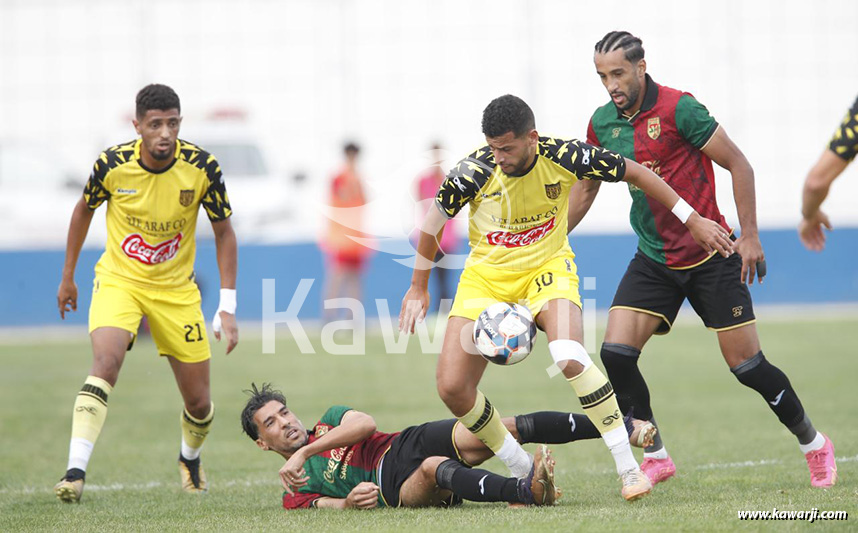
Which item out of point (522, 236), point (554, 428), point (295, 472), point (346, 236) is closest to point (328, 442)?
point (295, 472)

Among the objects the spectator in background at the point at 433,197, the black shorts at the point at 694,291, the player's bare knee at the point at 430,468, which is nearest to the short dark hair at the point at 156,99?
the player's bare knee at the point at 430,468

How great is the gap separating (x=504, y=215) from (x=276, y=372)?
309 inches

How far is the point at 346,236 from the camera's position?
17.4 m

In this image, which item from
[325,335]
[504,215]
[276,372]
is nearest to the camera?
[504,215]

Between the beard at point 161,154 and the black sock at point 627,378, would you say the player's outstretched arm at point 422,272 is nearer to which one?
the black sock at point 627,378

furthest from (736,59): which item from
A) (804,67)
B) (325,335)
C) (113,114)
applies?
(113,114)

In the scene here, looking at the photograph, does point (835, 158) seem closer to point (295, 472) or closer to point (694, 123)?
point (694, 123)

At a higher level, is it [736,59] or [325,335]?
[736,59]

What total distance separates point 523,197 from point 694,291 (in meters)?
1.22

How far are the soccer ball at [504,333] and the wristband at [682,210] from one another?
98cm

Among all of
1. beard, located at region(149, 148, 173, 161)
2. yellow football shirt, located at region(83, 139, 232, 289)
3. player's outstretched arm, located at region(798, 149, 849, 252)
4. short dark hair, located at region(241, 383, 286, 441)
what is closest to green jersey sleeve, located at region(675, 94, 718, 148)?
player's outstretched arm, located at region(798, 149, 849, 252)

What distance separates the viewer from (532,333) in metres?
6.18

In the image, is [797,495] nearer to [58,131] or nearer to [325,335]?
[325,335]

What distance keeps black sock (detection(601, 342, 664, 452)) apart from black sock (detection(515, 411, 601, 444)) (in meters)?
0.48
